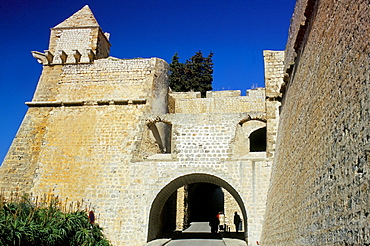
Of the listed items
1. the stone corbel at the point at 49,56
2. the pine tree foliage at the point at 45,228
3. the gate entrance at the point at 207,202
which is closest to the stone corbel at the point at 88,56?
the stone corbel at the point at 49,56

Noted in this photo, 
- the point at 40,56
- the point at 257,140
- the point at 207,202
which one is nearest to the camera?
the point at 40,56

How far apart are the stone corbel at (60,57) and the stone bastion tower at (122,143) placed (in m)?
0.04

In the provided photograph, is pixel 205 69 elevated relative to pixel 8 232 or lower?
elevated

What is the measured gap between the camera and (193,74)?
2955 cm

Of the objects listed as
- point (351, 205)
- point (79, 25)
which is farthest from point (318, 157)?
point (79, 25)

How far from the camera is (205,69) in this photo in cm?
3039

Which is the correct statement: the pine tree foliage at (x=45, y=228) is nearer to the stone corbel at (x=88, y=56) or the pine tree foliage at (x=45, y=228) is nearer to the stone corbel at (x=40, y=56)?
the stone corbel at (x=88, y=56)

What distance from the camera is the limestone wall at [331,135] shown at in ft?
11.1

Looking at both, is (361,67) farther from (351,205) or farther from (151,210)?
(151,210)

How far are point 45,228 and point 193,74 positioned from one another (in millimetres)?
22464

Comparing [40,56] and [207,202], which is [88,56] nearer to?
[40,56]

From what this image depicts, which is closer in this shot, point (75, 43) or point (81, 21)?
point (75, 43)

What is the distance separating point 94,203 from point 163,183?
7.88 feet

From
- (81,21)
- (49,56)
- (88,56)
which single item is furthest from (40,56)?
(81,21)
